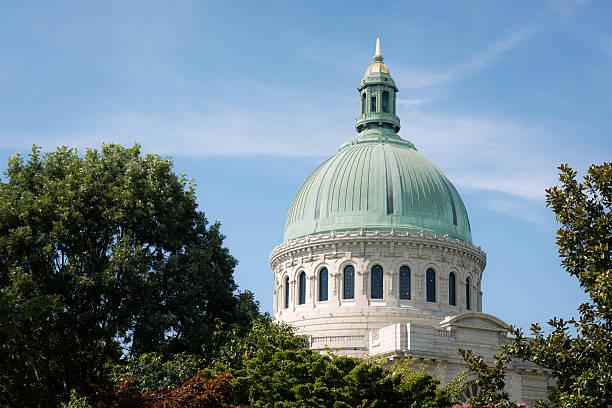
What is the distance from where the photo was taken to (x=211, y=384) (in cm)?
3638

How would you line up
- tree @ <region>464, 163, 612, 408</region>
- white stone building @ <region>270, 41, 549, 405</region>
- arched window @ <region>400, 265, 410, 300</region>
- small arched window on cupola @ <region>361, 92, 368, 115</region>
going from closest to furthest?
tree @ <region>464, 163, 612, 408</region>
white stone building @ <region>270, 41, 549, 405</region>
arched window @ <region>400, 265, 410, 300</region>
small arched window on cupola @ <region>361, 92, 368, 115</region>

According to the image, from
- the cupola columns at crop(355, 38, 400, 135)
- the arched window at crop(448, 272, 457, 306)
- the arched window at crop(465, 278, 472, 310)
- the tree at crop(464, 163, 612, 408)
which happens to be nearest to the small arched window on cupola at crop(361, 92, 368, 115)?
the cupola columns at crop(355, 38, 400, 135)

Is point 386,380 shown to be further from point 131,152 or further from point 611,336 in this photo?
point 131,152

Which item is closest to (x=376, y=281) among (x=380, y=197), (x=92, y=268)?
(x=380, y=197)

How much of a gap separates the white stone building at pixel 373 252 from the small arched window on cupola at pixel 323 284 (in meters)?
0.08

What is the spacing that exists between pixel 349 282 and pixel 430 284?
6.01 m

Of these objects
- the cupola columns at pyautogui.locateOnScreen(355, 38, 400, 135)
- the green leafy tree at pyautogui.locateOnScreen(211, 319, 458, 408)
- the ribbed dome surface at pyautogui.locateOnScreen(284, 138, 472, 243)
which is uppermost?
the cupola columns at pyautogui.locateOnScreen(355, 38, 400, 135)

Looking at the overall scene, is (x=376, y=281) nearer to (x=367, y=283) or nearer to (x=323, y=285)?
(x=367, y=283)

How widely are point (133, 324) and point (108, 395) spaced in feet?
27.3

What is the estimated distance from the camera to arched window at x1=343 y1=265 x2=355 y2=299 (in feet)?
224

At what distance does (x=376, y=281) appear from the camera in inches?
2687

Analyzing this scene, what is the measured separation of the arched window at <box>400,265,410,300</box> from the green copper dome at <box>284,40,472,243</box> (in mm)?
3054

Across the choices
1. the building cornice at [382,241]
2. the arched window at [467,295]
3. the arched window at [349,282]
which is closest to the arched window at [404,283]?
the building cornice at [382,241]

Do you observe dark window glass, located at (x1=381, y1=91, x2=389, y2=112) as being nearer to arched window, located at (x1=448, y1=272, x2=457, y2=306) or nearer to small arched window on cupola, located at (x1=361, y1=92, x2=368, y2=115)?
small arched window on cupola, located at (x1=361, y1=92, x2=368, y2=115)
